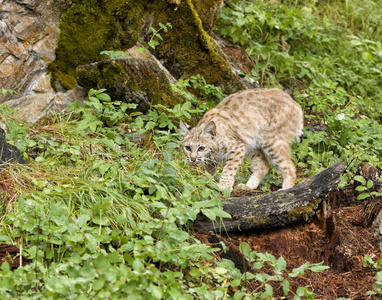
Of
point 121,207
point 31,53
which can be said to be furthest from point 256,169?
point 31,53

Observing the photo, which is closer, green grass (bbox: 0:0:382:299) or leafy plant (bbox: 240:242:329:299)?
green grass (bbox: 0:0:382:299)

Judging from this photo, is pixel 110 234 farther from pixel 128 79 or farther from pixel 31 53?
pixel 31 53

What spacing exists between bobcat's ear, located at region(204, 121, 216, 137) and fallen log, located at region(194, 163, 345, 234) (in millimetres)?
1554

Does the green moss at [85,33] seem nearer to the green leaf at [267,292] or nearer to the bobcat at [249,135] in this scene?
the bobcat at [249,135]

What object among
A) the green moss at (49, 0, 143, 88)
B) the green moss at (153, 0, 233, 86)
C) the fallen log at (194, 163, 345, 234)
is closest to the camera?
the fallen log at (194, 163, 345, 234)

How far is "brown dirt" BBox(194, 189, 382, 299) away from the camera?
4082mm

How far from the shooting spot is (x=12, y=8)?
6367 mm

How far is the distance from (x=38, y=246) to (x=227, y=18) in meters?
6.93

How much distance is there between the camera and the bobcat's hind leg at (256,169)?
6.21 metres

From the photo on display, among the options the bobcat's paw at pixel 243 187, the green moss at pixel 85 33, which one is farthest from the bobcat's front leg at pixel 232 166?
the green moss at pixel 85 33

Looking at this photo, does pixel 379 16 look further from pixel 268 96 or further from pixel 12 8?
pixel 12 8

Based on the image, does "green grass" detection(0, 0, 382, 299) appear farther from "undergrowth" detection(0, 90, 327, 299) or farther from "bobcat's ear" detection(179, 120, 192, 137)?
"bobcat's ear" detection(179, 120, 192, 137)

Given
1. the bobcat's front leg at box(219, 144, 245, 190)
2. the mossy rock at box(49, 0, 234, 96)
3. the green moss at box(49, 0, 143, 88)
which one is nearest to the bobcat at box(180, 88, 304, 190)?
the bobcat's front leg at box(219, 144, 245, 190)

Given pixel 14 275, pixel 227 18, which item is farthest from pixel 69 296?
pixel 227 18
